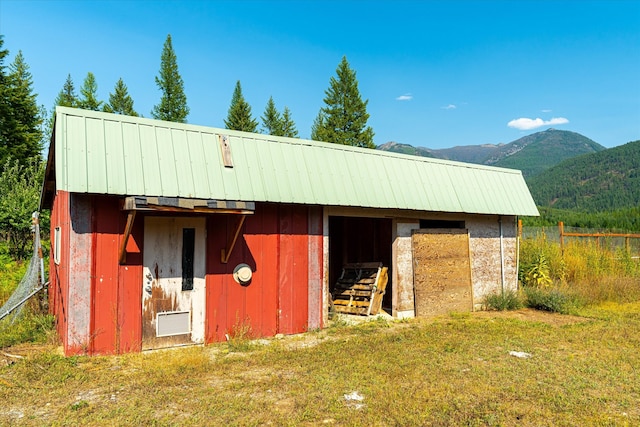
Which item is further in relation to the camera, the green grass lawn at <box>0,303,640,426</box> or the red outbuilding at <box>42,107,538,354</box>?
the red outbuilding at <box>42,107,538,354</box>

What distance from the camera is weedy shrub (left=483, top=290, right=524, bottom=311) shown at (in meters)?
12.1

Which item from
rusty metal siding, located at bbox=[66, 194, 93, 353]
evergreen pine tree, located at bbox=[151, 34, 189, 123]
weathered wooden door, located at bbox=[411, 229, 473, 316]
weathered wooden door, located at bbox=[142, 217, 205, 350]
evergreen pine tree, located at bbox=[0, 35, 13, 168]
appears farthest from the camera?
evergreen pine tree, located at bbox=[151, 34, 189, 123]

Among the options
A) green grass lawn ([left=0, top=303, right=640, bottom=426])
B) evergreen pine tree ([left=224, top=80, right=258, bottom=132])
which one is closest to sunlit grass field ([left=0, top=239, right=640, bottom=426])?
green grass lawn ([left=0, top=303, right=640, bottom=426])

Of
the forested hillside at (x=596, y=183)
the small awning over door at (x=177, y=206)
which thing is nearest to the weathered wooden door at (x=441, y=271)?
the small awning over door at (x=177, y=206)

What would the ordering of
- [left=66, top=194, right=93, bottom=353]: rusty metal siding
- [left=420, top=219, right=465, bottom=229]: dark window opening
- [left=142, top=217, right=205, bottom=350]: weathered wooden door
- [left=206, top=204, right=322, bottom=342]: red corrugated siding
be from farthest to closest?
[left=420, top=219, right=465, bottom=229]: dark window opening
[left=206, top=204, right=322, bottom=342]: red corrugated siding
[left=142, top=217, right=205, bottom=350]: weathered wooden door
[left=66, top=194, right=93, bottom=353]: rusty metal siding

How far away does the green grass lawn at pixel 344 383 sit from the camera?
191 inches

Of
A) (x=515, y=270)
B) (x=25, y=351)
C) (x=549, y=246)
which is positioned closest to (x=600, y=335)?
(x=515, y=270)

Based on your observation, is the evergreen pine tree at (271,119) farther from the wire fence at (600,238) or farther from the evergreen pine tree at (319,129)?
the wire fence at (600,238)

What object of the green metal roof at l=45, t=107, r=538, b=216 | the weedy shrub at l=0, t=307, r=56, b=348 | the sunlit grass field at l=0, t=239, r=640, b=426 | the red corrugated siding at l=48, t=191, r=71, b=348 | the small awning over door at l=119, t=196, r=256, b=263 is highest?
the green metal roof at l=45, t=107, r=538, b=216

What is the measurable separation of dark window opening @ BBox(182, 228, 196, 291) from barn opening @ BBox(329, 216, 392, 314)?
5.73 meters

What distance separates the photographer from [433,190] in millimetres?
11148

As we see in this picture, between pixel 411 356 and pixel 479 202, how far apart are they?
588 centimetres

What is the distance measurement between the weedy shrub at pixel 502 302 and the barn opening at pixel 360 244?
2.64 metres

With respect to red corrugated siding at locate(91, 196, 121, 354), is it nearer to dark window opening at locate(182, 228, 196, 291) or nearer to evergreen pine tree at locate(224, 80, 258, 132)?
dark window opening at locate(182, 228, 196, 291)
